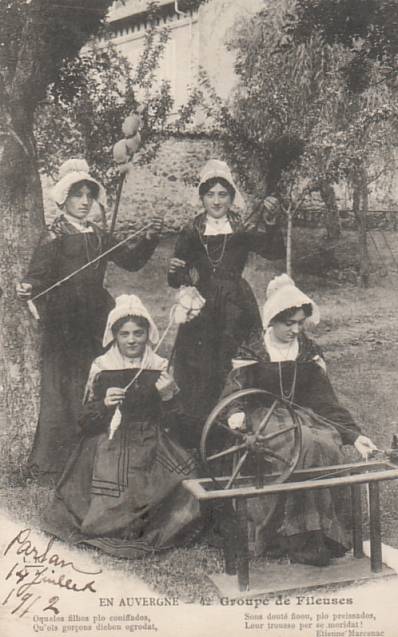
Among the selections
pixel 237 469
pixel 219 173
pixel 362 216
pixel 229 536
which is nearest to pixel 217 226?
pixel 219 173

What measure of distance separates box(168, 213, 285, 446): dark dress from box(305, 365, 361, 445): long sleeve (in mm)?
425

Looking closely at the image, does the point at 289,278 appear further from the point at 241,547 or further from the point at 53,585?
the point at 53,585

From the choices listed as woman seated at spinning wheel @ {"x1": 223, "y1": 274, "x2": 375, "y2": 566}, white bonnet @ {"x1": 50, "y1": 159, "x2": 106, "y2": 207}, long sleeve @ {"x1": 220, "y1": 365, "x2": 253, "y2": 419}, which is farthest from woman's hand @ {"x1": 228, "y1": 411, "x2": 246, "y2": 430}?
white bonnet @ {"x1": 50, "y1": 159, "x2": 106, "y2": 207}

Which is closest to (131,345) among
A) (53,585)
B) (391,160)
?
(53,585)

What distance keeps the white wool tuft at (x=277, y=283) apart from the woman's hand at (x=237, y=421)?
699mm

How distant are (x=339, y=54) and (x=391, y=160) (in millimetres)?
619

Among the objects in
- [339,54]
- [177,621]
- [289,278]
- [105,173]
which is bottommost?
[177,621]

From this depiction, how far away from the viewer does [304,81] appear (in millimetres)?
3918

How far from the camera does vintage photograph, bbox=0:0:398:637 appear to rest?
3.35 meters

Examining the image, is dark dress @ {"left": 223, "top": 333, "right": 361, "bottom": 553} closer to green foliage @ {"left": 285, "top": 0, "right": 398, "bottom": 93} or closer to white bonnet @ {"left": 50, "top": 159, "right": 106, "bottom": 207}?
white bonnet @ {"left": 50, "top": 159, "right": 106, "bottom": 207}

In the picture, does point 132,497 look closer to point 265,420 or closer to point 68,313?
point 265,420

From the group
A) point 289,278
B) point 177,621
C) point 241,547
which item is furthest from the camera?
point 289,278

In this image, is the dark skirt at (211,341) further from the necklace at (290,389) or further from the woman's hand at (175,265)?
the necklace at (290,389)

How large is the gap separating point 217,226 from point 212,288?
318 millimetres
